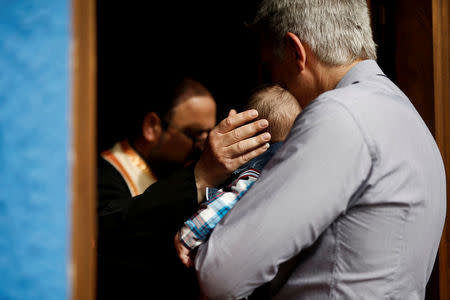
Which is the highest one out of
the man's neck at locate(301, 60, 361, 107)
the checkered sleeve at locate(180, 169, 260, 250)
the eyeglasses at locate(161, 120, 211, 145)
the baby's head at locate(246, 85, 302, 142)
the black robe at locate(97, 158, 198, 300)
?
the man's neck at locate(301, 60, 361, 107)

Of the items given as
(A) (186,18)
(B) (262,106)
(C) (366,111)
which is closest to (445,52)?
(B) (262,106)

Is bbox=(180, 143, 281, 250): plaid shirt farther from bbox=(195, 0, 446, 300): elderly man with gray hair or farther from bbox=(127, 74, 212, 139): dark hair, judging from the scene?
bbox=(127, 74, 212, 139): dark hair

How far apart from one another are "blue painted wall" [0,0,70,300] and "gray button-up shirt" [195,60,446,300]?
0.37 meters

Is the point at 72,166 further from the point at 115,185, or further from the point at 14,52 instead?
the point at 115,185

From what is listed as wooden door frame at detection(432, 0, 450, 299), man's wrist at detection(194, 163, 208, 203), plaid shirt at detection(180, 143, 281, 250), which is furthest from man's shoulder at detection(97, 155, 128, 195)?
wooden door frame at detection(432, 0, 450, 299)

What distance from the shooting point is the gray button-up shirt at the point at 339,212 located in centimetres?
91

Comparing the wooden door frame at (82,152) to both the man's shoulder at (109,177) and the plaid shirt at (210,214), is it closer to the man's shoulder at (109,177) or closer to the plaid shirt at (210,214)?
the plaid shirt at (210,214)

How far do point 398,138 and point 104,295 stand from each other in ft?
4.28

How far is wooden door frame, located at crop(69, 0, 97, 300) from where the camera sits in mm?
772

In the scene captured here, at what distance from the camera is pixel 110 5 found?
280cm

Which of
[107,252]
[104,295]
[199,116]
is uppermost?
[199,116]

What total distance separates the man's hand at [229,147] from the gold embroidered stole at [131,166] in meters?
0.60

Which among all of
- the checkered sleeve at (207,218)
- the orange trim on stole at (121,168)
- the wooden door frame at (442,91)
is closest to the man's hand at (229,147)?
the checkered sleeve at (207,218)

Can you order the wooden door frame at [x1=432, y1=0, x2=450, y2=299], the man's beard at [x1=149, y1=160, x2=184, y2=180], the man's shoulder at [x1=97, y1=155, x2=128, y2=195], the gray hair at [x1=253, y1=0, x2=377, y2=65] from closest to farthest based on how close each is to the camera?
the gray hair at [x1=253, y1=0, x2=377, y2=65]
the wooden door frame at [x1=432, y1=0, x2=450, y2=299]
the man's shoulder at [x1=97, y1=155, x2=128, y2=195]
the man's beard at [x1=149, y1=160, x2=184, y2=180]
